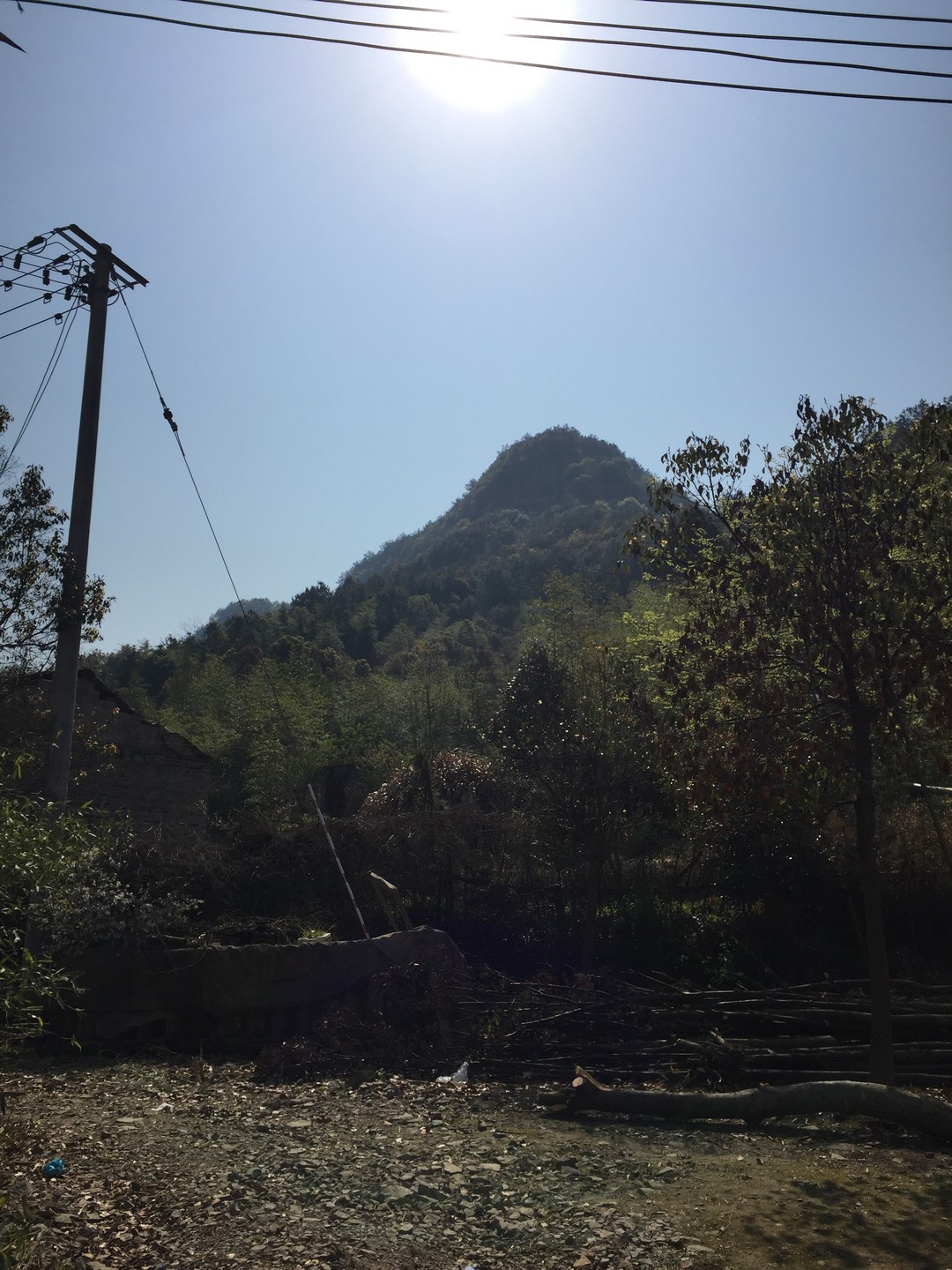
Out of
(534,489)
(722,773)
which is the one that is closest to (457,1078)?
(722,773)

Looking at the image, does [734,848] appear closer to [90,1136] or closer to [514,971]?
[514,971]

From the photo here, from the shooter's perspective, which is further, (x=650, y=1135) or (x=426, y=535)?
(x=426, y=535)

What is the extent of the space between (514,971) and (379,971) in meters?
2.57

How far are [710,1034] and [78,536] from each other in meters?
8.61

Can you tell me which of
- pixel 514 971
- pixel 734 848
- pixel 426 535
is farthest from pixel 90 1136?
pixel 426 535

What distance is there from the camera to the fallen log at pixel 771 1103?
21.1 ft

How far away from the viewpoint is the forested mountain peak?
478 feet

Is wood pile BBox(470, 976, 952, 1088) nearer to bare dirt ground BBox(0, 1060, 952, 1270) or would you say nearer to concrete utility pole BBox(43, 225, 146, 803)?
bare dirt ground BBox(0, 1060, 952, 1270)

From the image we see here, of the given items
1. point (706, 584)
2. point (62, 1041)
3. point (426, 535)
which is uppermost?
point (426, 535)

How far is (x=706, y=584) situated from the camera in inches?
328

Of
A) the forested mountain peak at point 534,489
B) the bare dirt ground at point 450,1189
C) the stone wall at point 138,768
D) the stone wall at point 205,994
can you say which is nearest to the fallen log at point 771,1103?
the bare dirt ground at point 450,1189

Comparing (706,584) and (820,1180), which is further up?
(706,584)

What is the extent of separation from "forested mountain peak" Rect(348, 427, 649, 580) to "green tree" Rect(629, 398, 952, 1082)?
415 feet

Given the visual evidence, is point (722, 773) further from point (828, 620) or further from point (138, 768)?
point (138, 768)
